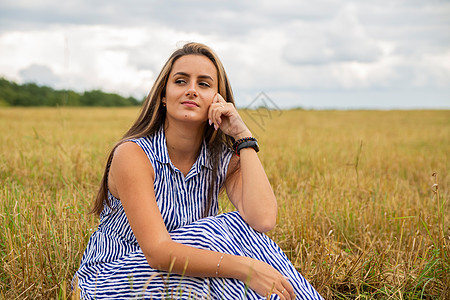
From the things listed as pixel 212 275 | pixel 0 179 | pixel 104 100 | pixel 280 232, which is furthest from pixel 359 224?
pixel 104 100

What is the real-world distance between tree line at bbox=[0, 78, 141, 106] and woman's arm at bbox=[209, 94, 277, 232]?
42.6 m

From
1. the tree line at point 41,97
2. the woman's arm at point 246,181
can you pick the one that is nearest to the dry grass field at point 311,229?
the woman's arm at point 246,181

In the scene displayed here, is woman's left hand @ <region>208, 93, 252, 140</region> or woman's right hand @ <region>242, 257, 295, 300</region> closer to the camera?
woman's right hand @ <region>242, 257, 295, 300</region>

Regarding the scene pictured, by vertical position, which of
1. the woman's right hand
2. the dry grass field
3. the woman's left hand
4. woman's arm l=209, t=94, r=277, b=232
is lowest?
the dry grass field

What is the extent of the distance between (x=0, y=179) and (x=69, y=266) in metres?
2.66

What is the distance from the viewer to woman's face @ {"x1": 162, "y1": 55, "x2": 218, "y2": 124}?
251cm

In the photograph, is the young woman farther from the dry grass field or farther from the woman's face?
the dry grass field

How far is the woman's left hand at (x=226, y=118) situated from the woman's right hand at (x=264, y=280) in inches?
32.8

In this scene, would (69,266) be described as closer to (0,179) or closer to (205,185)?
(205,185)

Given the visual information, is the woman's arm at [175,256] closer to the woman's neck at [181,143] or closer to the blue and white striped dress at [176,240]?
the blue and white striped dress at [176,240]

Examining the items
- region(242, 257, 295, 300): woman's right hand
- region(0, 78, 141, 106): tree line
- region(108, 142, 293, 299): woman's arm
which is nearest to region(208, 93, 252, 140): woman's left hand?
region(108, 142, 293, 299): woman's arm

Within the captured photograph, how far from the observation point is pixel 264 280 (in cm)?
208

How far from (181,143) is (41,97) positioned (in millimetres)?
48273

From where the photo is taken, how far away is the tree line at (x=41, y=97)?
4484 centimetres
